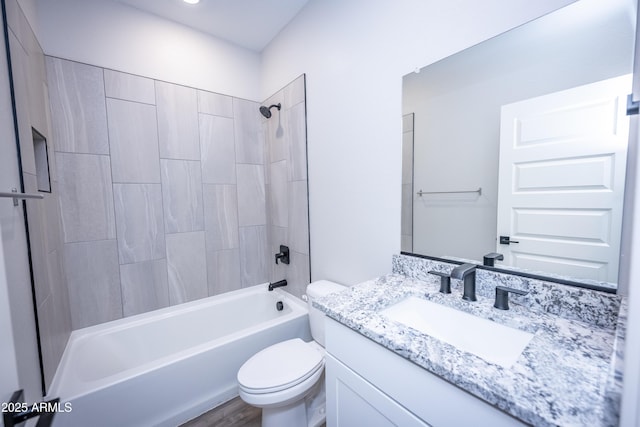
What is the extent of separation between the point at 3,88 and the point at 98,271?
1241mm

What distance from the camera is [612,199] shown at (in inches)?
30.7

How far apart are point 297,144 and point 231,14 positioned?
1.06m

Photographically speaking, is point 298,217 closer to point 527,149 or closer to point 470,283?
point 470,283

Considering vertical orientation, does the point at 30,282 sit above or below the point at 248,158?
below

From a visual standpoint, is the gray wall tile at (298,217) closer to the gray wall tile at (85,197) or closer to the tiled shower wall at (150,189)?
the tiled shower wall at (150,189)

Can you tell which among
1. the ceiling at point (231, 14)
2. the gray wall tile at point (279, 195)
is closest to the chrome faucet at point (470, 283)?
the gray wall tile at point (279, 195)

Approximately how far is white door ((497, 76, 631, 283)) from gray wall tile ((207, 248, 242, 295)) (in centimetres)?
204

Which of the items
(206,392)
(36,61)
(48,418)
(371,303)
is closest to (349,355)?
(371,303)

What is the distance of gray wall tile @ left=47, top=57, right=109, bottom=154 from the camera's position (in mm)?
1600

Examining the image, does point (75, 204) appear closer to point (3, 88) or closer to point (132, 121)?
point (132, 121)

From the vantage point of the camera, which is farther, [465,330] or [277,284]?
[277,284]

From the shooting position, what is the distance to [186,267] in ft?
6.88

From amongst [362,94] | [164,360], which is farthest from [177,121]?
[164,360]

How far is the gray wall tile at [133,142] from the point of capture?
5.86 feet
